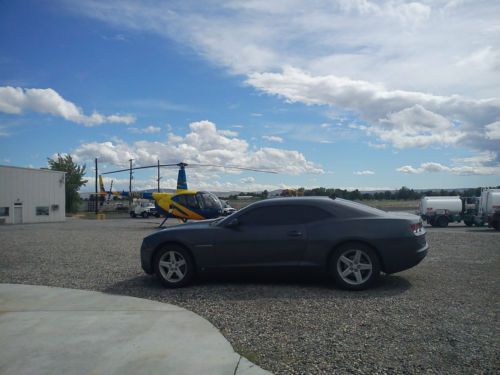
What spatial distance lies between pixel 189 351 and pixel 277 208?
3.53 meters

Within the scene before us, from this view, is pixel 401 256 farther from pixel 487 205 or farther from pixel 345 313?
pixel 487 205

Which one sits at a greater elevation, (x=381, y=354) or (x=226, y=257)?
(x=226, y=257)

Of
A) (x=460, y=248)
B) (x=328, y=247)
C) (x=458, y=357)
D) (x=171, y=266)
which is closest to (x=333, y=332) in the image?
(x=458, y=357)

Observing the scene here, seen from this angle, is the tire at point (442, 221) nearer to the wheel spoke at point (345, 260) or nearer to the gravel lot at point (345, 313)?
the gravel lot at point (345, 313)

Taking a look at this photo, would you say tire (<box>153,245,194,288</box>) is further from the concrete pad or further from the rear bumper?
the rear bumper

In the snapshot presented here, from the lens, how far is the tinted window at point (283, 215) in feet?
24.8

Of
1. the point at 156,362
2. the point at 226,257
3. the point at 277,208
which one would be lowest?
the point at 156,362

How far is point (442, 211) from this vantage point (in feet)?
98.8

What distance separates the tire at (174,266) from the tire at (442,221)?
2584 cm

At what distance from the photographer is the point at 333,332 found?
16.7 feet

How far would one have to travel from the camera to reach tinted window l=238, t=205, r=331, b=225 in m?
7.56

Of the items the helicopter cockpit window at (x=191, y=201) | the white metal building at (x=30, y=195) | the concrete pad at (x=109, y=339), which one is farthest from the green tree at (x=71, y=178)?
the concrete pad at (x=109, y=339)

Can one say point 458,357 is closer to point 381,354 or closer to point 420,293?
point 381,354

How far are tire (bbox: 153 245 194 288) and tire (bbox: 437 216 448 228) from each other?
2584 centimetres
